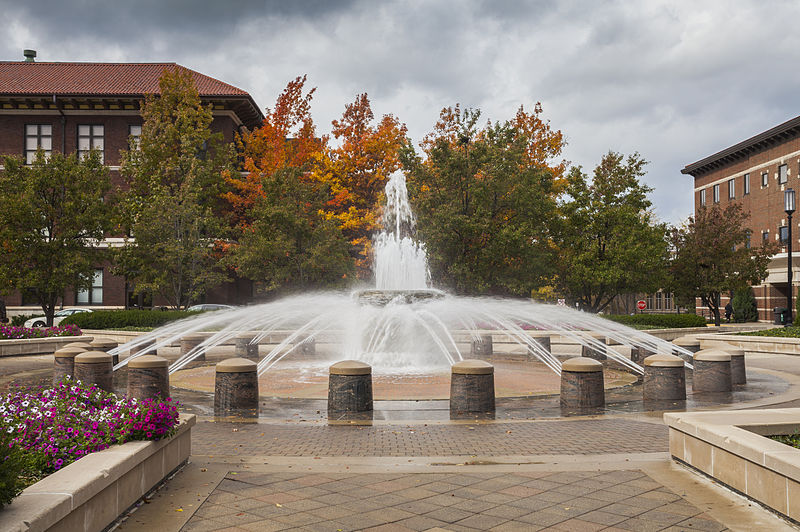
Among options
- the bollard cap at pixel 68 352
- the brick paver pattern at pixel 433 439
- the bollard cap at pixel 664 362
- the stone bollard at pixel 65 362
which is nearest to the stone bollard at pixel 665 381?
the bollard cap at pixel 664 362

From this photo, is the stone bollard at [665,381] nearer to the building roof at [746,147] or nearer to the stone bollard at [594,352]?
the stone bollard at [594,352]

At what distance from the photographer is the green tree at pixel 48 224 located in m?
29.5

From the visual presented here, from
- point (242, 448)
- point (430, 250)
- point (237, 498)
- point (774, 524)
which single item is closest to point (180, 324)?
point (430, 250)

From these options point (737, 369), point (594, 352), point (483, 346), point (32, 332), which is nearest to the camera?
point (737, 369)

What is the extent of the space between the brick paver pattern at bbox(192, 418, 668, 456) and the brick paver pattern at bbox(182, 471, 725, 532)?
48.8 inches

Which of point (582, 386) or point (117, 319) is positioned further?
point (117, 319)

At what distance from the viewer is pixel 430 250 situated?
104 ft

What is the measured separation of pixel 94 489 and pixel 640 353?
18.1 m

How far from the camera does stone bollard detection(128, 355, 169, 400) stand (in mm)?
12109

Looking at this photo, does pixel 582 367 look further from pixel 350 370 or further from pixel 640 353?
pixel 640 353

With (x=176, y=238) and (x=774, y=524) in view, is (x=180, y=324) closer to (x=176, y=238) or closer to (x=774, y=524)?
(x=176, y=238)

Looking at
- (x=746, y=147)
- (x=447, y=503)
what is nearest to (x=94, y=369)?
(x=447, y=503)

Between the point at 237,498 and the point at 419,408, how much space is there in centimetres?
597

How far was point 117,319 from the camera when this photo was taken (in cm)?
2853
